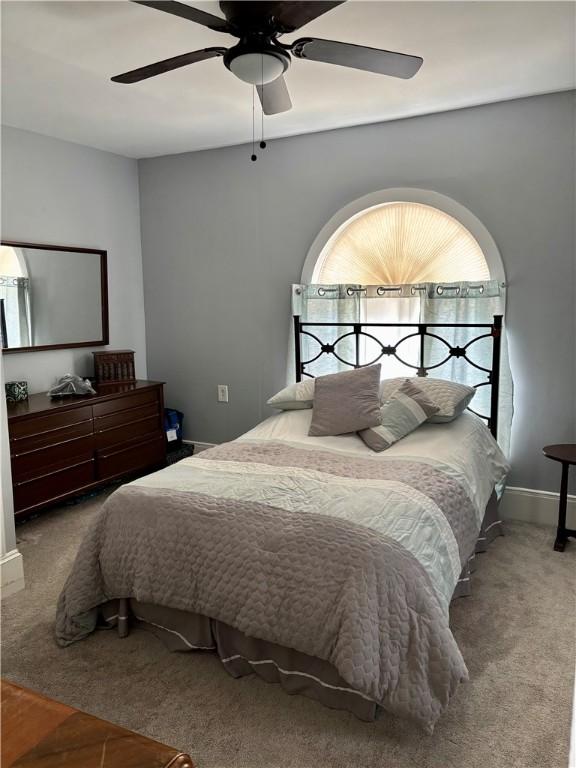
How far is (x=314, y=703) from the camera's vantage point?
200 cm

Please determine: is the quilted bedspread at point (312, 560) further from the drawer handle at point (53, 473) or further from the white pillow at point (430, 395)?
the drawer handle at point (53, 473)

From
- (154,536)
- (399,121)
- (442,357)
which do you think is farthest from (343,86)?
(154,536)

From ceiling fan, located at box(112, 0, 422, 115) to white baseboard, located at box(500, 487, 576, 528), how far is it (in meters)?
2.49

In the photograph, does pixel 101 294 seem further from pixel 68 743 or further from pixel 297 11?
pixel 68 743

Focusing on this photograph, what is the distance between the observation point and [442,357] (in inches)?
145

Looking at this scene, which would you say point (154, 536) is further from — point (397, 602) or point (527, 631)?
point (527, 631)

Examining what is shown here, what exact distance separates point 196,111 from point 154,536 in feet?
8.25

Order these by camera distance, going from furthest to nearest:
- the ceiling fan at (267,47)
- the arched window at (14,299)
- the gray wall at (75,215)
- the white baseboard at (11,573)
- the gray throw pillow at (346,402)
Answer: the gray wall at (75,215), the arched window at (14,299), the gray throw pillow at (346,402), the white baseboard at (11,573), the ceiling fan at (267,47)

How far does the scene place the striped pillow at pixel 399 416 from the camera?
120 inches

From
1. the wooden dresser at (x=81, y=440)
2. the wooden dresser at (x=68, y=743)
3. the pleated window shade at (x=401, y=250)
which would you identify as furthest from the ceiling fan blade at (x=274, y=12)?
the wooden dresser at (x=81, y=440)

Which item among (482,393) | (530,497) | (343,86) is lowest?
(530,497)

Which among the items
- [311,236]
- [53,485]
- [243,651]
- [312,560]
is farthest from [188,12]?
[53,485]

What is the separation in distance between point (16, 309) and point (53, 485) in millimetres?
1161

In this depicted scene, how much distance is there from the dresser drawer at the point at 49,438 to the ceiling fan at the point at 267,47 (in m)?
2.05
